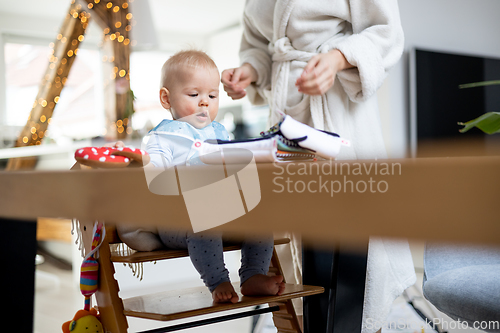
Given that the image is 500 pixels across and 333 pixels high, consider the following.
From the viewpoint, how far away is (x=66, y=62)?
8.79 feet

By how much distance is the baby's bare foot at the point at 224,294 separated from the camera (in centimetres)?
73

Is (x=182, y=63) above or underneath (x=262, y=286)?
above

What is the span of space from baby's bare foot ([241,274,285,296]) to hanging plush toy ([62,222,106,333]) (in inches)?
9.9

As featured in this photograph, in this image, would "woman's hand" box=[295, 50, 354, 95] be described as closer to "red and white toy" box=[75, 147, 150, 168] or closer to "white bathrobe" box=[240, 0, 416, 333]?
"white bathrobe" box=[240, 0, 416, 333]

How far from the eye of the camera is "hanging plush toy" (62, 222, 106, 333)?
721mm

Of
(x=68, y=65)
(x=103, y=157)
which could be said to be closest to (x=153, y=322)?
(x=68, y=65)

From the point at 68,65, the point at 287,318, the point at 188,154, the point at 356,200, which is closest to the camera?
the point at 356,200

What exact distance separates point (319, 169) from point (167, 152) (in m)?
0.55

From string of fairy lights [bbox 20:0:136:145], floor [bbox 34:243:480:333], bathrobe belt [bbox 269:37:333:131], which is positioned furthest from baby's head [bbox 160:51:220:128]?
string of fairy lights [bbox 20:0:136:145]

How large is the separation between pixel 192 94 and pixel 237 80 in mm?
148

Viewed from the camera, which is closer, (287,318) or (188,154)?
(188,154)

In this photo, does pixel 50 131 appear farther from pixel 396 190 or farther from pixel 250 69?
pixel 396 190

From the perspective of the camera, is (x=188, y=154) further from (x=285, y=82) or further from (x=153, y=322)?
(x=153, y=322)

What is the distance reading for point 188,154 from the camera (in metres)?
0.69
